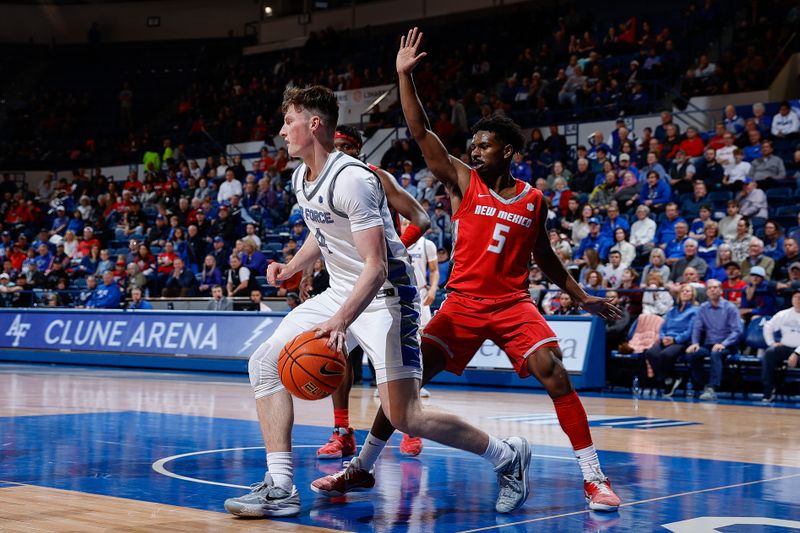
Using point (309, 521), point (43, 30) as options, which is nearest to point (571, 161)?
point (309, 521)

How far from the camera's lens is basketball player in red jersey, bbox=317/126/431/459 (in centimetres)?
639

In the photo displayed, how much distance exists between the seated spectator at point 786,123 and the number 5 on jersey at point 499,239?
44.9 ft

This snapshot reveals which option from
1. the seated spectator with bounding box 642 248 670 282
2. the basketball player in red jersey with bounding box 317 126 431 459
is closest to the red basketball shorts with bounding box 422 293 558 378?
the basketball player in red jersey with bounding box 317 126 431 459

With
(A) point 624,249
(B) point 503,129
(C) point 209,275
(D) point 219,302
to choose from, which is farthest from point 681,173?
(B) point 503,129

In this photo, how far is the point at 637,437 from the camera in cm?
918

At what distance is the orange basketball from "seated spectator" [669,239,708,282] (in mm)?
10989

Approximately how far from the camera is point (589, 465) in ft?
18.8

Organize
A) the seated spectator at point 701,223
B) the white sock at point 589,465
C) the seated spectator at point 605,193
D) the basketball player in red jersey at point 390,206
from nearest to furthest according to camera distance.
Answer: the white sock at point 589,465 → the basketball player in red jersey at point 390,206 → the seated spectator at point 701,223 → the seated spectator at point 605,193

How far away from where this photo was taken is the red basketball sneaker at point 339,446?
24.6 feet

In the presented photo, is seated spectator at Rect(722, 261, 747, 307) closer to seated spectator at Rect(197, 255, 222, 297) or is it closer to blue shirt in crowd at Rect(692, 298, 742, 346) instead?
blue shirt in crowd at Rect(692, 298, 742, 346)

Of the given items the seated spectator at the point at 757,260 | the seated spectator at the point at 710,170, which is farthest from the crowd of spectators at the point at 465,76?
the seated spectator at the point at 757,260

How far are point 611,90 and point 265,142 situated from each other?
1032 cm

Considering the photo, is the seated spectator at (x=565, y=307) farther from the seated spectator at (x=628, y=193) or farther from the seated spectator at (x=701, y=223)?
the seated spectator at (x=628, y=193)

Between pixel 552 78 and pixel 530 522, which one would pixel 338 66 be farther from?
pixel 530 522
